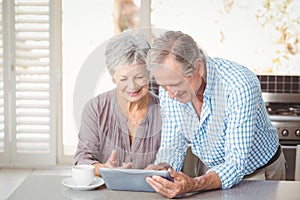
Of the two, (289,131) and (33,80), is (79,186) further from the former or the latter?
(33,80)

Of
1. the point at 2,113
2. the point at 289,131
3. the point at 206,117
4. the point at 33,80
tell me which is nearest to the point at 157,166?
the point at 206,117

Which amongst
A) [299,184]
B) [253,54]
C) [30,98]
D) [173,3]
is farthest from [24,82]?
[299,184]

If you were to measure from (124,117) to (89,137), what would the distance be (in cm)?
21

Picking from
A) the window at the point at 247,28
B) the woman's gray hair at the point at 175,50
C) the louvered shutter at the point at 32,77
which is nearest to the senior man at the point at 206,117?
the woman's gray hair at the point at 175,50

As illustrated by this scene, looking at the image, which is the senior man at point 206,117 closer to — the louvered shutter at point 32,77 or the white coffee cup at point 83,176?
the white coffee cup at point 83,176

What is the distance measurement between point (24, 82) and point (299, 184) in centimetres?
305

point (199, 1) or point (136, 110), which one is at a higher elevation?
point (199, 1)

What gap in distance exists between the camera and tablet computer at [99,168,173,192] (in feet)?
5.47

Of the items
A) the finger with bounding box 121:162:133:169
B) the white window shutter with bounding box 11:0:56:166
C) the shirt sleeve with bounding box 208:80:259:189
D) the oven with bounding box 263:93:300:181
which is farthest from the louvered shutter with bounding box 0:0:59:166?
the shirt sleeve with bounding box 208:80:259:189

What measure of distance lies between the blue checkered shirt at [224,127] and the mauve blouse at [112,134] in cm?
6

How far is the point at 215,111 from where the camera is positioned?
185cm

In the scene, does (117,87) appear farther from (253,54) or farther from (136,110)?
(253,54)

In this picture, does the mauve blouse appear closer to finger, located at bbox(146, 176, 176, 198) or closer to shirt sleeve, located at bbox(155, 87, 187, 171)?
shirt sleeve, located at bbox(155, 87, 187, 171)

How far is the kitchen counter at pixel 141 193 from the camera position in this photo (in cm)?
168
